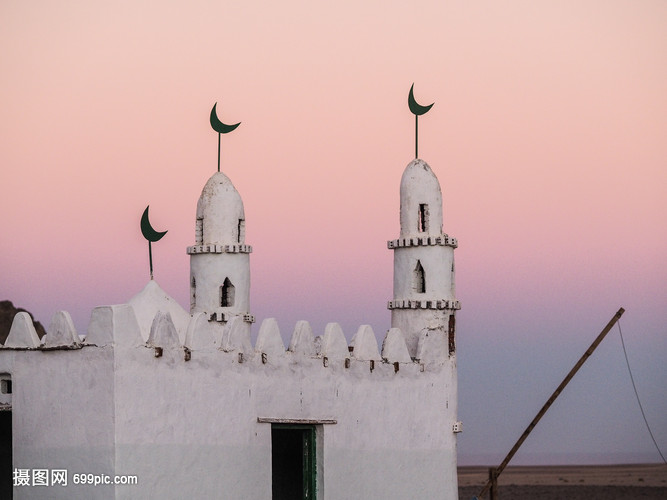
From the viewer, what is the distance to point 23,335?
23578 millimetres

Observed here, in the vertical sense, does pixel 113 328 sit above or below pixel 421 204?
below

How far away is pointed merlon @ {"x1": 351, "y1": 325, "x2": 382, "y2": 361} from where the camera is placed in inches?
1069

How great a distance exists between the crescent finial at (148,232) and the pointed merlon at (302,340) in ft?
15.6

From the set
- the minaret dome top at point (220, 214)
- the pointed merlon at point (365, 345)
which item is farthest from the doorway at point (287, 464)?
the minaret dome top at point (220, 214)

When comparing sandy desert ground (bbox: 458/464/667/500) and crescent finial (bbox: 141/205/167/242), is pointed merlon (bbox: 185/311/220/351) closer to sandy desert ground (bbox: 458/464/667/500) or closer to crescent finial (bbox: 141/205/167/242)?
crescent finial (bbox: 141/205/167/242)

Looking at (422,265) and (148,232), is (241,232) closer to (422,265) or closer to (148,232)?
(148,232)

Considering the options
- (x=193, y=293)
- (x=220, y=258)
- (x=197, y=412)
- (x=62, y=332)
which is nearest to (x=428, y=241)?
(x=220, y=258)

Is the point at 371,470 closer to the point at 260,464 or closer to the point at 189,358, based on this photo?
the point at 260,464

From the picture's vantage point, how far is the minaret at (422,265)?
29.3 m

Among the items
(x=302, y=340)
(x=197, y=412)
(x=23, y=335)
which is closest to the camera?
(x=197, y=412)

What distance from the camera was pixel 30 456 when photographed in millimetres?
22953

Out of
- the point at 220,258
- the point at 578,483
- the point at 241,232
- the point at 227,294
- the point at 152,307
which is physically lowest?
the point at 578,483

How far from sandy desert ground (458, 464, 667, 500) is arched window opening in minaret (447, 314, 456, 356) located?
2654cm

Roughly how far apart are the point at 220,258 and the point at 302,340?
472 centimetres
